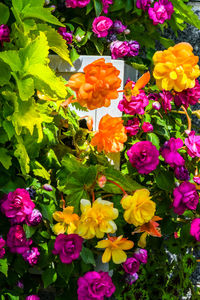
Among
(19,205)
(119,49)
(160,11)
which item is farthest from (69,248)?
(160,11)

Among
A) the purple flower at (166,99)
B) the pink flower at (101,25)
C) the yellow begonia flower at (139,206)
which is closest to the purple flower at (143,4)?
the pink flower at (101,25)

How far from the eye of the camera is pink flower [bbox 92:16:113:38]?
5.65 feet

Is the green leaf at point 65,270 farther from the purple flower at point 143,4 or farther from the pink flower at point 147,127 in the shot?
the purple flower at point 143,4

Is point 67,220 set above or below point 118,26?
below

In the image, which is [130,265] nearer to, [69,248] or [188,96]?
[69,248]

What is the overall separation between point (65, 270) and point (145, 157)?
420 mm

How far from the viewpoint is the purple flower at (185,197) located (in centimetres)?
141

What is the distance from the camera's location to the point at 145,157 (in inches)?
Result: 55.9

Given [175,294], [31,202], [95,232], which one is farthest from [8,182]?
[175,294]

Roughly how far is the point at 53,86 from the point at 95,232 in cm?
43

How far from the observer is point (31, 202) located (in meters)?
1.33

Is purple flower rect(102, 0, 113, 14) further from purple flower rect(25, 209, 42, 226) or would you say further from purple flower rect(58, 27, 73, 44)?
purple flower rect(25, 209, 42, 226)

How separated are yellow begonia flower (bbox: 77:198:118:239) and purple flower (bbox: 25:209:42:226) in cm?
12

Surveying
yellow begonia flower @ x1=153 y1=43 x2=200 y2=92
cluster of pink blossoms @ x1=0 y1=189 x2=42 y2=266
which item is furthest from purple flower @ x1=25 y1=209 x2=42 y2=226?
yellow begonia flower @ x1=153 y1=43 x2=200 y2=92
